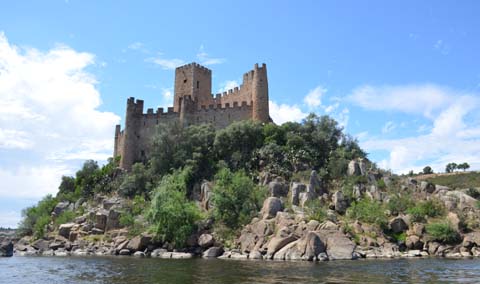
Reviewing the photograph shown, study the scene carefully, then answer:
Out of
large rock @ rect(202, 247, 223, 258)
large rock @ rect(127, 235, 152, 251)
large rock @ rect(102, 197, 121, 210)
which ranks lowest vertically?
large rock @ rect(202, 247, 223, 258)

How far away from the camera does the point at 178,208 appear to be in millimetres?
50031

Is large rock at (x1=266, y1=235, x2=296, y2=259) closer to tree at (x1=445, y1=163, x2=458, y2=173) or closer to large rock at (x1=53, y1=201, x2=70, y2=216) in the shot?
large rock at (x1=53, y1=201, x2=70, y2=216)

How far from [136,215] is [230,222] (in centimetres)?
1502

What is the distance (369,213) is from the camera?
4953 cm

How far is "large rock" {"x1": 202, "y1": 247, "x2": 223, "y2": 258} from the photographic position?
4524 centimetres

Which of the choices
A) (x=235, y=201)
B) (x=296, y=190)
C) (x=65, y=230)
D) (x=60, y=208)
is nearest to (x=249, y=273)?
(x=235, y=201)

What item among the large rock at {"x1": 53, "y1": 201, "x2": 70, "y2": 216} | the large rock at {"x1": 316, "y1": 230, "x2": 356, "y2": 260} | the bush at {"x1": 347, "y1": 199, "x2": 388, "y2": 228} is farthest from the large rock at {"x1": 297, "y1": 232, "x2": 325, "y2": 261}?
the large rock at {"x1": 53, "y1": 201, "x2": 70, "y2": 216}

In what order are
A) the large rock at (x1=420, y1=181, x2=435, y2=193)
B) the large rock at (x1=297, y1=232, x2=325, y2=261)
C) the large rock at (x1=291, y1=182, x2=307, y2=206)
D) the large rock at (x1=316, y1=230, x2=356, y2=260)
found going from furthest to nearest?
the large rock at (x1=420, y1=181, x2=435, y2=193)
the large rock at (x1=291, y1=182, x2=307, y2=206)
the large rock at (x1=316, y1=230, x2=356, y2=260)
the large rock at (x1=297, y1=232, x2=325, y2=261)

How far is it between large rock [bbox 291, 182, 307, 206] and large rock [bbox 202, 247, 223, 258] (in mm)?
12114

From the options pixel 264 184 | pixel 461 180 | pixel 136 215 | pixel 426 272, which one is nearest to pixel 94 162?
pixel 136 215

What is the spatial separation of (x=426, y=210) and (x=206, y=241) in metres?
24.1

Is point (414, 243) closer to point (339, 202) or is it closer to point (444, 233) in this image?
point (444, 233)

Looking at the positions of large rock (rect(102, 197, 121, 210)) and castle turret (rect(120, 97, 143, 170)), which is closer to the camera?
large rock (rect(102, 197, 121, 210))

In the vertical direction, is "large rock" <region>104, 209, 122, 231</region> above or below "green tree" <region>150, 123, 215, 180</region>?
below
